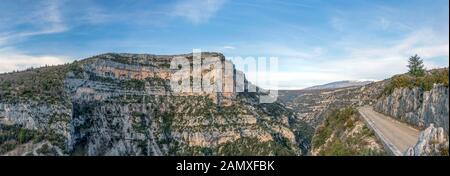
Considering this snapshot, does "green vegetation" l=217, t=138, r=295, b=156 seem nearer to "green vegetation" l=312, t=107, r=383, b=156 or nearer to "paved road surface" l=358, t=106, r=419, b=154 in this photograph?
"green vegetation" l=312, t=107, r=383, b=156

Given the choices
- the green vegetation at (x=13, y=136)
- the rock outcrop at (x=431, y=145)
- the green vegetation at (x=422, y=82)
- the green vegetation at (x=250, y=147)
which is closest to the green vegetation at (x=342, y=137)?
the rock outcrop at (x=431, y=145)

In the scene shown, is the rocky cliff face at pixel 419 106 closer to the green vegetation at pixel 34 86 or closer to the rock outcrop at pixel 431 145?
the rock outcrop at pixel 431 145

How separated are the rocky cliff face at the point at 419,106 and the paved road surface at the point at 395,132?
43.7 inches

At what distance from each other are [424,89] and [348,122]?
9880 mm

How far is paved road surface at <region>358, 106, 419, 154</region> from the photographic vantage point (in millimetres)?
48781

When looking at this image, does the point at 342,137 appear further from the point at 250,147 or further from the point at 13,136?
the point at 250,147

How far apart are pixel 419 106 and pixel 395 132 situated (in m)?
6.16

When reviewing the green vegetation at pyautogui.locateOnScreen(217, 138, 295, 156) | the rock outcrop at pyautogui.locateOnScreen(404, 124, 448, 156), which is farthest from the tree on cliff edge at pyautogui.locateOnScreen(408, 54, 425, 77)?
the green vegetation at pyautogui.locateOnScreen(217, 138, 295, 156)

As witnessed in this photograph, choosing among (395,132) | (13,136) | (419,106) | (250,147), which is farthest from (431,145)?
(250,147)

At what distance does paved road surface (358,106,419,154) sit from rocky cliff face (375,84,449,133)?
111 centimetres
